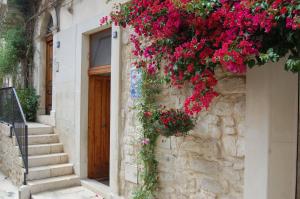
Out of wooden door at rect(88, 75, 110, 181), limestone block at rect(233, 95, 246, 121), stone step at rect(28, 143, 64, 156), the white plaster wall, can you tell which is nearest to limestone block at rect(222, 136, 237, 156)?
limestone block at rect(233, 95, 246, 121)

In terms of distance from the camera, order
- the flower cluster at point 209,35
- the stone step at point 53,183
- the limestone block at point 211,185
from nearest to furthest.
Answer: the flower cluster at point 209,35
the limestone block at point 211,185
the stone step at point 53,183

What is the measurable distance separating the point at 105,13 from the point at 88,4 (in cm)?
76

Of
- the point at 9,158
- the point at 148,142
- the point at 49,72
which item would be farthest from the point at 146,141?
the point at 49,72

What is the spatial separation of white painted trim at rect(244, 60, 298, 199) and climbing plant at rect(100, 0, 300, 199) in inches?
9.3

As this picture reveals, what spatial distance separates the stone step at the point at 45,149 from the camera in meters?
6.35

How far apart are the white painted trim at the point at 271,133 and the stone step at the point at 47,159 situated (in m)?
4.36

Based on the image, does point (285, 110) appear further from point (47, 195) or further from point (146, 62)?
point (47, 195)

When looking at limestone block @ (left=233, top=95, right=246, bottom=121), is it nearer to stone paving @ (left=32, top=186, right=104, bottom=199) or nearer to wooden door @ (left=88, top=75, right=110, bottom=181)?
stone paving @ (left=32, top=186, right=104, bottom=199)

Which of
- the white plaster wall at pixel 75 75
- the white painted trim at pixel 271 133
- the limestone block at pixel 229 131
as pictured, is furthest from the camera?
the white plaster wall at pixel 75 75

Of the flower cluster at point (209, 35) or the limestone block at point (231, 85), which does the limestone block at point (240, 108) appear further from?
the flower cluster at point (209, 35)

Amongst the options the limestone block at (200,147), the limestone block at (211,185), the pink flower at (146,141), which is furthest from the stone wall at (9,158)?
the limestone block at (211,185)

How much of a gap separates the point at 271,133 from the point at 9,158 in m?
5.64

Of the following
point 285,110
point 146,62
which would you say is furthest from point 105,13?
point 285,110

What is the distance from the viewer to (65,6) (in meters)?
6.82
